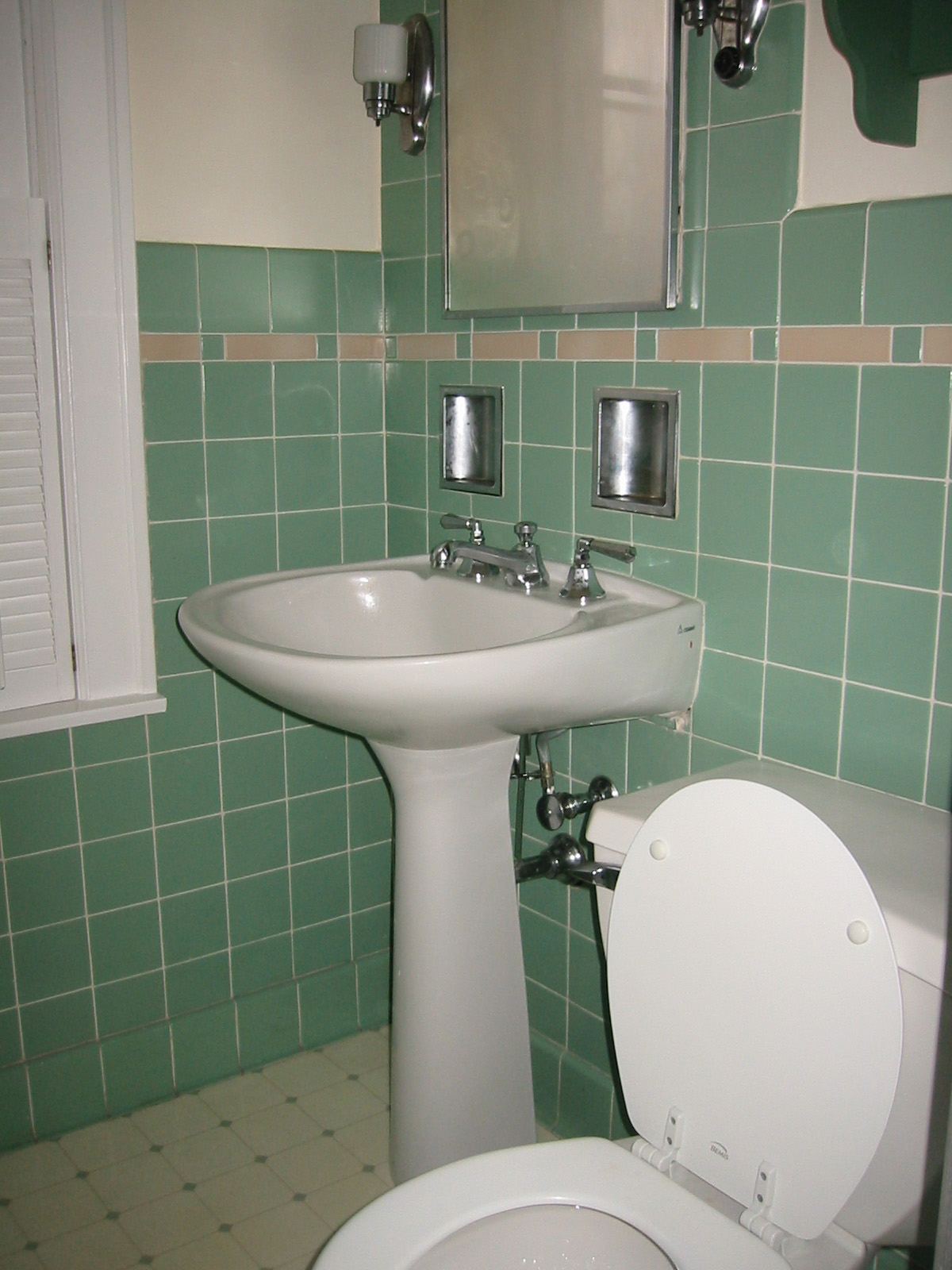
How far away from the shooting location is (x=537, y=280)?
1815mm

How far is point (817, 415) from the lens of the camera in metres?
1.46

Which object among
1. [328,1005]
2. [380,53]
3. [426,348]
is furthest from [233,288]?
[328,1005]

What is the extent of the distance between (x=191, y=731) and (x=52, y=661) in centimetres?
27

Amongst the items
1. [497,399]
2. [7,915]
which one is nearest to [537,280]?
[497,399]

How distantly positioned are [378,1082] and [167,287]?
1430mm

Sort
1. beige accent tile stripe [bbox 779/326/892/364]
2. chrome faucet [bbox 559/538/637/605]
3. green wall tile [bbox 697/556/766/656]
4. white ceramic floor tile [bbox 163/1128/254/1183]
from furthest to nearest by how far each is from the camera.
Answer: white ceramic floor tile [bbox 163/1128/254/1183] < chrome faucet [bbox 559/538/637/605] < green wall tile [bbox 697/556/766/656] < beige accent tile stripe [bbox 779/326/892/364]

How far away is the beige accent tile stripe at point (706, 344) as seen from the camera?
1.54m

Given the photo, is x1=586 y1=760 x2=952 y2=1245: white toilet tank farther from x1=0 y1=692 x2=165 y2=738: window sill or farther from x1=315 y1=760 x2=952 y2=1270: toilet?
x1=0 y1=692 x2=165 y2=738: window sill

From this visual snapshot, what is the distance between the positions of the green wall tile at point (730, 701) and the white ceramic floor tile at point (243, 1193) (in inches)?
38.7

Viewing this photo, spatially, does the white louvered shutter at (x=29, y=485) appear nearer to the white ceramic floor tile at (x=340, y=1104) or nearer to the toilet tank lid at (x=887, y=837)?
the white ceramic floor tile at (x=340, y=1104)

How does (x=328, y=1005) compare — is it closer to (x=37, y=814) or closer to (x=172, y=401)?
(x=37, y=814)

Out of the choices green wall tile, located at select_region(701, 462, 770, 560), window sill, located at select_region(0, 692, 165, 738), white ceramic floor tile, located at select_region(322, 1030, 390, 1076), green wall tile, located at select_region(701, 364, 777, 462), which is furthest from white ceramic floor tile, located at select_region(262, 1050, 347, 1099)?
green wall tile, located at select_region(701, 364, 777, 462)

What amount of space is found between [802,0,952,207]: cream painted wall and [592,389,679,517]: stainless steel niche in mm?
336

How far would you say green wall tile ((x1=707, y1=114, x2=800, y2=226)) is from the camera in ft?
4.76
